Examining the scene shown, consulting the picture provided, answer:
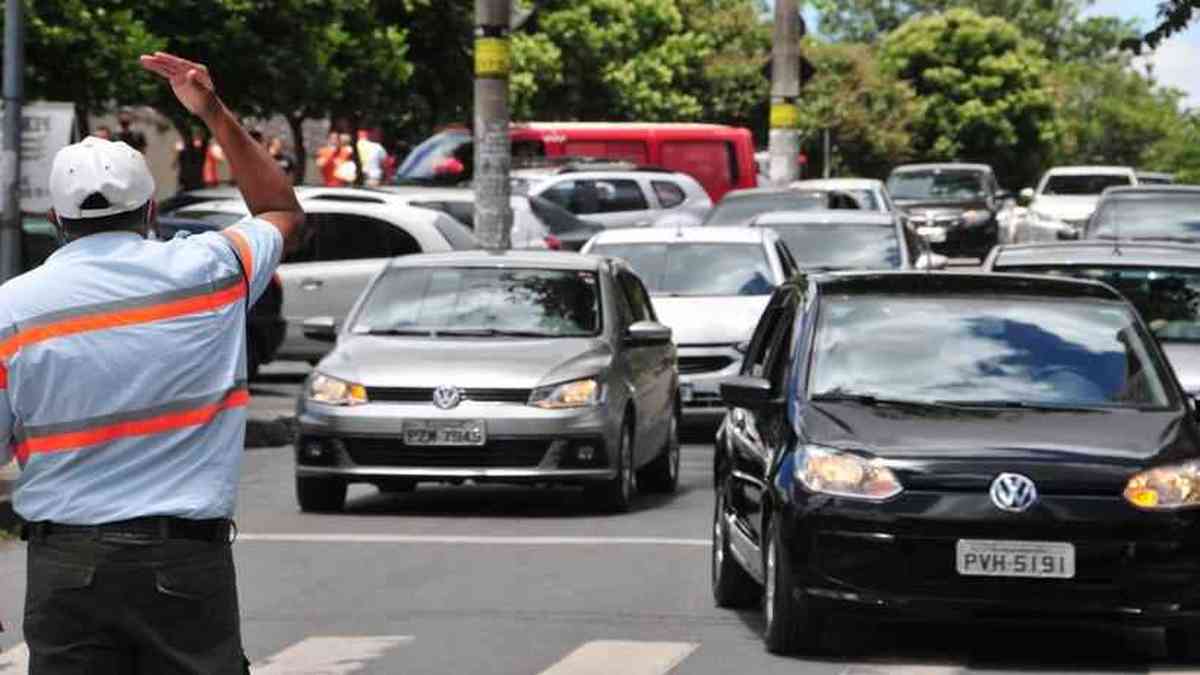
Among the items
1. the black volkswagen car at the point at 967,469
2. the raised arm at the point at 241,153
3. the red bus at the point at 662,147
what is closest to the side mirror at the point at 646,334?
the black volkswagen car at the point at 967,469

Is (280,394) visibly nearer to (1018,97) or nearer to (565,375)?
(565,375)

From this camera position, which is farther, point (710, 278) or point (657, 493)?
point (710, 278)

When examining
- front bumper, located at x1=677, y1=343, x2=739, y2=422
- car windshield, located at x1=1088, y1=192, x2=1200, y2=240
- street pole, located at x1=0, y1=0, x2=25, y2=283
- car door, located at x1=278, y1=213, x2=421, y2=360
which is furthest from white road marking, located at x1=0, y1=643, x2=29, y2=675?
car windshield, located at x1=1088, y1=192, x2=1200, y2=240

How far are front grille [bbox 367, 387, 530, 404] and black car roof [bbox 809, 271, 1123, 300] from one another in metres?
3.71

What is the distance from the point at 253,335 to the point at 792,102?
53.9ft

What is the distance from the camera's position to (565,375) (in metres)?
15.9

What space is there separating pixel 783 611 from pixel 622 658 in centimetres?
61

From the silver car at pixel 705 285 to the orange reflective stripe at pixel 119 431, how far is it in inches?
572

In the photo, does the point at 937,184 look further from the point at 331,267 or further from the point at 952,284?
the point at 952,284

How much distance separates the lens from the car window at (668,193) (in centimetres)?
3625

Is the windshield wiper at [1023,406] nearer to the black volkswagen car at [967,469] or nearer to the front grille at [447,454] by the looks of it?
the black volkswagen car at [967,469]

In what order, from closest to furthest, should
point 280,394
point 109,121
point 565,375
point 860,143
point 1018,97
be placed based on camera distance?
1. point 565,375
2. point 280,394
3. point 109,121
4. point 860,143
5. point 1018,97

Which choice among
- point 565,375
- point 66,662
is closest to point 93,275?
point 66,662

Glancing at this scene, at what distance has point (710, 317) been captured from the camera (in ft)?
69.6
